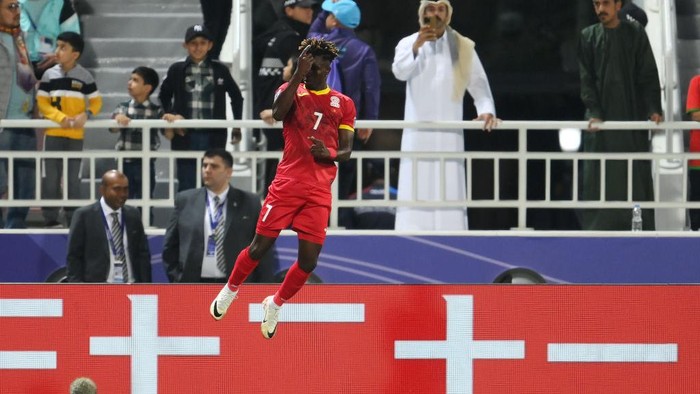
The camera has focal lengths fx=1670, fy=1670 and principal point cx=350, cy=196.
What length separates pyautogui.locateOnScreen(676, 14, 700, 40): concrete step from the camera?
679 inches

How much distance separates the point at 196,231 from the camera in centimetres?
1315

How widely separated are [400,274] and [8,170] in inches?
134

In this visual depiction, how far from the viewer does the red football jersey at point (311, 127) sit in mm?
10477

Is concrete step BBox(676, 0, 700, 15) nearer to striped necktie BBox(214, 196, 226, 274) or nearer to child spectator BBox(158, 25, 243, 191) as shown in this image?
child spectator BBox(158, 25, 243, 191)

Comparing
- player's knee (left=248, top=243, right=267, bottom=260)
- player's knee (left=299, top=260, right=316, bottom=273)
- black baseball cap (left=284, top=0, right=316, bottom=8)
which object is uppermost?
black baseball cap (left=284, top=0, right=316, bottom=8)

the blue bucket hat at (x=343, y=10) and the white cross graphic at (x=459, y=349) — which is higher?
the blue bucket hat at (x=343, y=10)

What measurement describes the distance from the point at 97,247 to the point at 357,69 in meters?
2.76

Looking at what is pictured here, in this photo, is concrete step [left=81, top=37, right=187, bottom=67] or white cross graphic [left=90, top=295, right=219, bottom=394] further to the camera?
concrete step [left=81, top=37, right=187, bottom=67]

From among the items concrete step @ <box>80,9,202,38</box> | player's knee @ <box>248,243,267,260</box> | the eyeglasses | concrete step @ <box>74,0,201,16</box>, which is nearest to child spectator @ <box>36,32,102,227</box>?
concrete step @ <box>80,9,202,38</box>

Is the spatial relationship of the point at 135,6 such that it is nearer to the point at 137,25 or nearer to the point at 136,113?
the point at 137,25

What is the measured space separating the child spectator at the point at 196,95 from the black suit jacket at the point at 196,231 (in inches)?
42.3

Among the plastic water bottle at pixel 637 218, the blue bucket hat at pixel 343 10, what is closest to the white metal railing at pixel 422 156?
the plastic water bottle at pixel 637 218

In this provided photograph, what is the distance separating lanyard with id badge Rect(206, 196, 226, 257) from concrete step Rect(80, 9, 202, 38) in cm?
442

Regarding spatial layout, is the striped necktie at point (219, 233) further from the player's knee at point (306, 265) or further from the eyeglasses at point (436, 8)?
the player's knee at point (306, 265)
